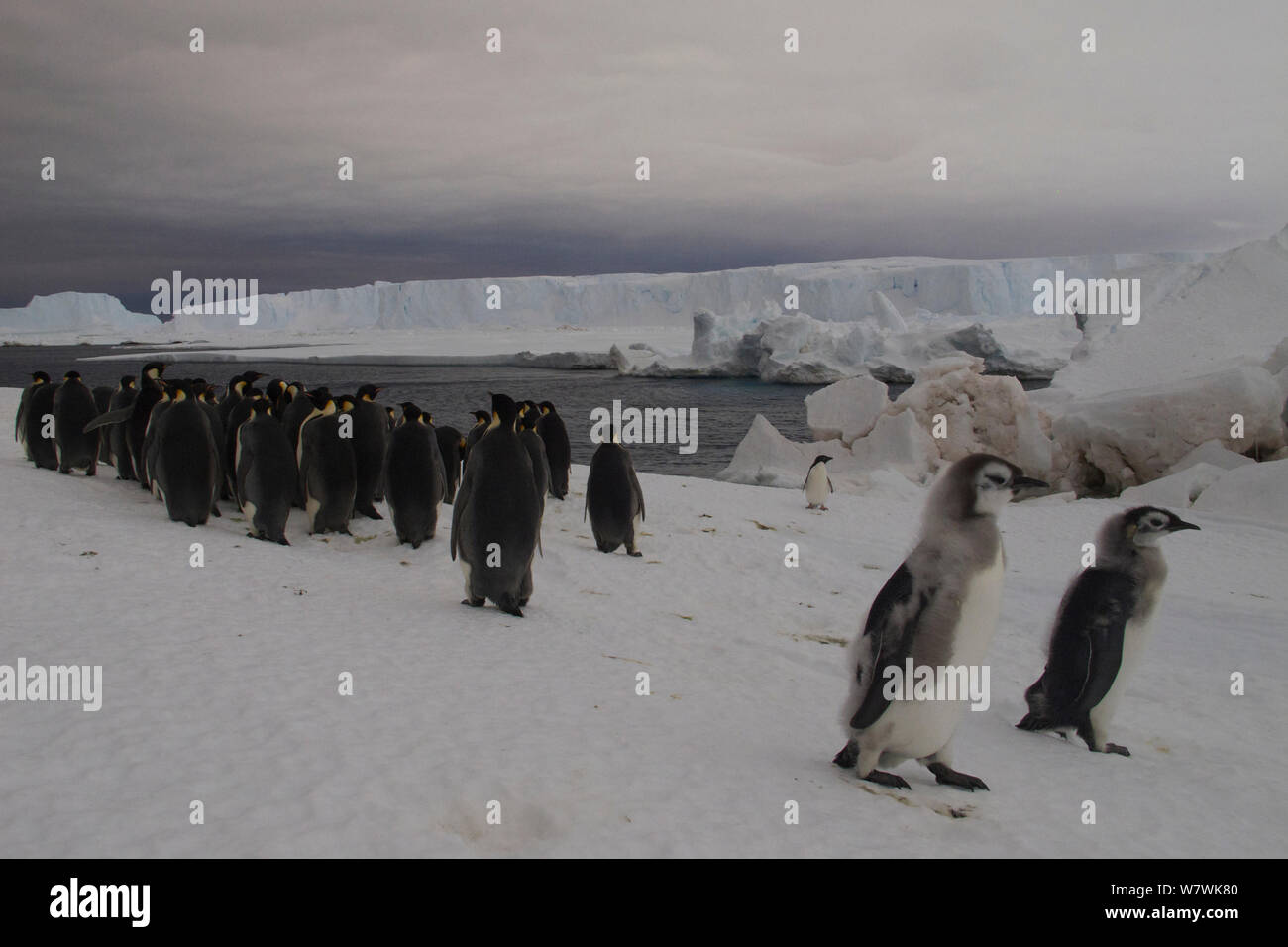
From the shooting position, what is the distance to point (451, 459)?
364 inches

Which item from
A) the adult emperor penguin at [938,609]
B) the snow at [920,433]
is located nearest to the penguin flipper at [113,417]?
the adult emperor penguin at [938,609]

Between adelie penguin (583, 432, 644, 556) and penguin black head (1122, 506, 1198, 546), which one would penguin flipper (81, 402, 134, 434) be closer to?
adelie penguin (583, 432, 644, 556)

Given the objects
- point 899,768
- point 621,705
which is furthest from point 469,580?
point 899,768

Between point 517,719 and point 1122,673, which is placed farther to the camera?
point 1122,673

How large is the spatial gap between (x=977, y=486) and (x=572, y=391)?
36.4 m

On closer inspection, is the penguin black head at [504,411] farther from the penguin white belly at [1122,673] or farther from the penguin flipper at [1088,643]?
the penguin white belly at [1122,673]

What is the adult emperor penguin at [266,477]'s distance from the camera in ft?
23.1

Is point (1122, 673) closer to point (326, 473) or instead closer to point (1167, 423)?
point (326, 473)

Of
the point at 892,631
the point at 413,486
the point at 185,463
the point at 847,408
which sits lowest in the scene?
the point at 892,631

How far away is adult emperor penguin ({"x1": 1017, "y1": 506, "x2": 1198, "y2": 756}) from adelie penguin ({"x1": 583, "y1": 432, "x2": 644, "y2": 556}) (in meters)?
4.24

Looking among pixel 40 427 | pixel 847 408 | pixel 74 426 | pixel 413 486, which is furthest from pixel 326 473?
pixel 847 408

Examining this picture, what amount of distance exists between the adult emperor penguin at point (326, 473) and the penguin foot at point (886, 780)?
5284mm

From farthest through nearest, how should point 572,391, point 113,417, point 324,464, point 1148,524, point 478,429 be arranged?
1. point 572,391
2. point 478,429
3. point 113,417
4. point 324,464
5. point 1148,524

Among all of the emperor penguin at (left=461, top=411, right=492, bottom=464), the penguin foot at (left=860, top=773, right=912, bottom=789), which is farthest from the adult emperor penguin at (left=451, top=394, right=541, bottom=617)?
the penguin foot at (left=860, top=773, right=912, bottom=789)
